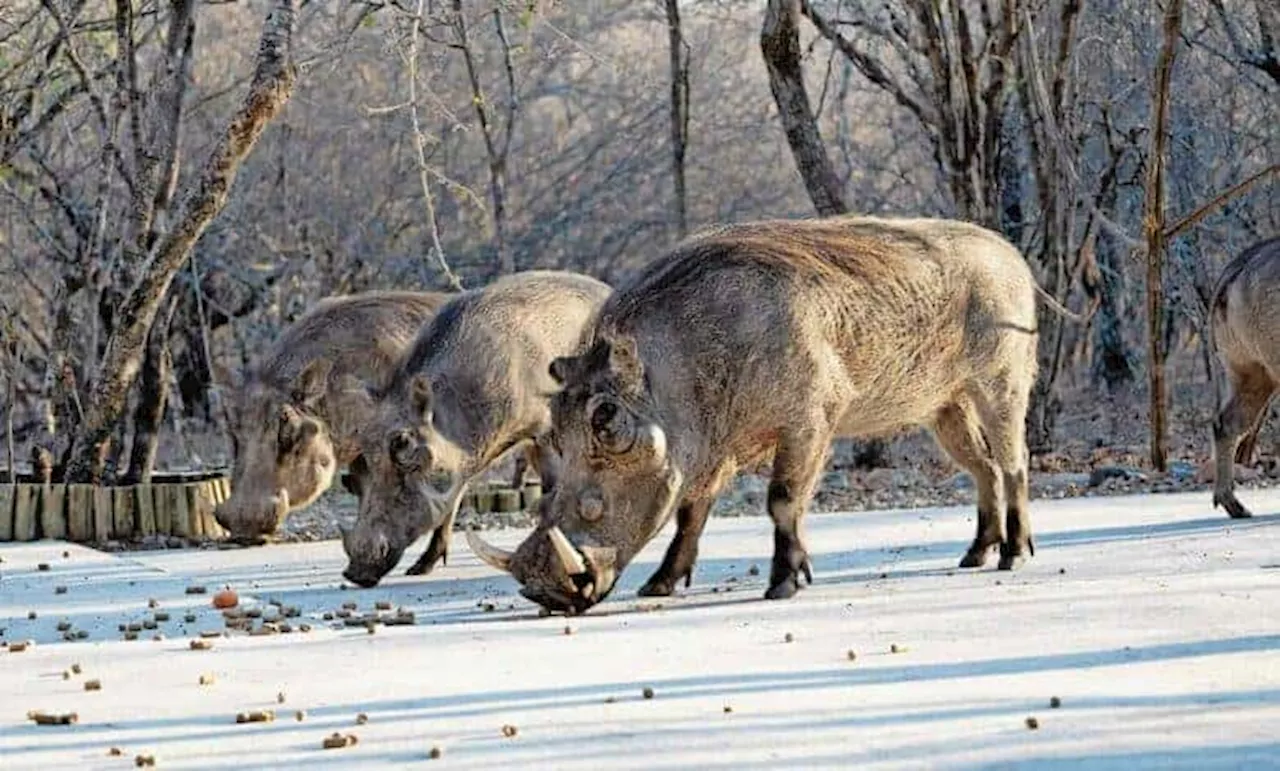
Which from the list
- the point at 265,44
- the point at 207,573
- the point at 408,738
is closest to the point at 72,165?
the point at 265,44

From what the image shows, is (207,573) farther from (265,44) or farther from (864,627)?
(864,627)

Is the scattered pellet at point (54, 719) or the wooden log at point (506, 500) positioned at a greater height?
the scattered pellet at point (54, 719)

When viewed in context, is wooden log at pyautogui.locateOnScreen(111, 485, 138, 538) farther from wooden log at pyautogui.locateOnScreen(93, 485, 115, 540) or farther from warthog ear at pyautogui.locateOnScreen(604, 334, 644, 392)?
warthog ear at pyautogui.locateOnScreen(604, 334, 644, 392)

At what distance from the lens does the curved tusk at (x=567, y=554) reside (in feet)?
28.4

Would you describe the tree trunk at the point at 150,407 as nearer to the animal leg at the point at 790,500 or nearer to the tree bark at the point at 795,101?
A: the tree bark at the point at 795,101

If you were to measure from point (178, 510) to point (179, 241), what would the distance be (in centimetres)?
153

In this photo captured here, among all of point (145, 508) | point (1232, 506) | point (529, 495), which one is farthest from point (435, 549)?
point (1232, 506)

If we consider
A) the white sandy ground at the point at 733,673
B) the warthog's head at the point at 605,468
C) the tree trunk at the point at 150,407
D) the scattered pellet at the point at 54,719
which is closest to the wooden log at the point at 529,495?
the tree trunk at the point at 150,407

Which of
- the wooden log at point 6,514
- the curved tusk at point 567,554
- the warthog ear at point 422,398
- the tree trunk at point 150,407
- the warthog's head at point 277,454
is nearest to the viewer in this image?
the curved tusk at point 567,554

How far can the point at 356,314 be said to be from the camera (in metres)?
13.1

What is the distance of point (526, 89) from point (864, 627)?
887 inches

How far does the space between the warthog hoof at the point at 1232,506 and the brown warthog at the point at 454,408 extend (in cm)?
322

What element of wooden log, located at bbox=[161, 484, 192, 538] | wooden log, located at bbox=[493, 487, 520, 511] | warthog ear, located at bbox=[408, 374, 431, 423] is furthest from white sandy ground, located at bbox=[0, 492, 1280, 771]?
wooden log, located at bbox=[493, 487, 520, 511]

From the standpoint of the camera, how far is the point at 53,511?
1387cm
